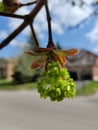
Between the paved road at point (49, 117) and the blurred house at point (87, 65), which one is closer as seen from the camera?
the paved road at point (49, 117)

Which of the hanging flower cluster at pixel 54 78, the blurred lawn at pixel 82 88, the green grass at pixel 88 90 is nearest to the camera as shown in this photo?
the hanging flower cluster at pixel 54 78

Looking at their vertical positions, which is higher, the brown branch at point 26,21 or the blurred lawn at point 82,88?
the brown branch at point 26,21

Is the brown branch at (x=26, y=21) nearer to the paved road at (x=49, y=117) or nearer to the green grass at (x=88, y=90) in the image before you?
the paved road at (x=49, y=117)

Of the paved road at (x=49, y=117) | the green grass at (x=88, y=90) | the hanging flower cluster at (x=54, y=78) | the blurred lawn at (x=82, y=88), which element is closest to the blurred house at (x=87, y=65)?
the blurred lawn at (x=82, y=88)

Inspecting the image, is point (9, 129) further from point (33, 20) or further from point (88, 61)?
point (88, 61)

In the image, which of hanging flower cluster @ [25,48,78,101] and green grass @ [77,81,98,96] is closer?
hanging flower cluster @ [25,48,78,101]

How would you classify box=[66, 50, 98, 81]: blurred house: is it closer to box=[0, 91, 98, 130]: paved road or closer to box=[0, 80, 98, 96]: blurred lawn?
box=[0, 80, 98, 96]: blurred lawn

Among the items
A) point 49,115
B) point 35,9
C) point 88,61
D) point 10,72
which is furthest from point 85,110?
point 88,61

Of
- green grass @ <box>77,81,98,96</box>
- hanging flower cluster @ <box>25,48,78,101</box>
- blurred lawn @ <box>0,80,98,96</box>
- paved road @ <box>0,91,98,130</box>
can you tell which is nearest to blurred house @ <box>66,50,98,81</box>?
blurred lawn @ <box>0,80,98,96</box>

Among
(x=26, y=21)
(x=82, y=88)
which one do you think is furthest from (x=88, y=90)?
(x=26, y=21)
